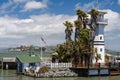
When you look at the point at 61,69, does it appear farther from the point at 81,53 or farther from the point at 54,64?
the point at 81,53

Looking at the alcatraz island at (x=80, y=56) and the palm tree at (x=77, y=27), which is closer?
the alcatraz island at (x=80, y=56)

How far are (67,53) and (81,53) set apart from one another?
96.8 inches

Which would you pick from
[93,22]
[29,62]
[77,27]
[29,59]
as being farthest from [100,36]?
[29,62]

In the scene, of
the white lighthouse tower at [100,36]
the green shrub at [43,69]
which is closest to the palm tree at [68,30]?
the white lighthouse tower at [100,36]

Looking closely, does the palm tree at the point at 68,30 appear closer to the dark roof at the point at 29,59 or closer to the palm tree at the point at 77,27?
the palm tree at the point at 77,27

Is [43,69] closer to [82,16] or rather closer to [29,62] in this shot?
[29,62]

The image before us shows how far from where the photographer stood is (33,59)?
5784cm

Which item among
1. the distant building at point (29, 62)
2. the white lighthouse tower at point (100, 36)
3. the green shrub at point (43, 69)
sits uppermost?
the white lighthouse tower at point (100, 36)

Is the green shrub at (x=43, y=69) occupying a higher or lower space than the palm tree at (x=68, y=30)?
lower

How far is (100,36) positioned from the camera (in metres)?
60.0

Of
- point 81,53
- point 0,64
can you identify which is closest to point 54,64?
point 81,53

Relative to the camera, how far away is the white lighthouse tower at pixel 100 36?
59656 millimetres

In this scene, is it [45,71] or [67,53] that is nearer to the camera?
[45,71]

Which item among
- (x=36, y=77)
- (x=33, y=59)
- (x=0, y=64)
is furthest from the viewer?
(x=0, y=64)
